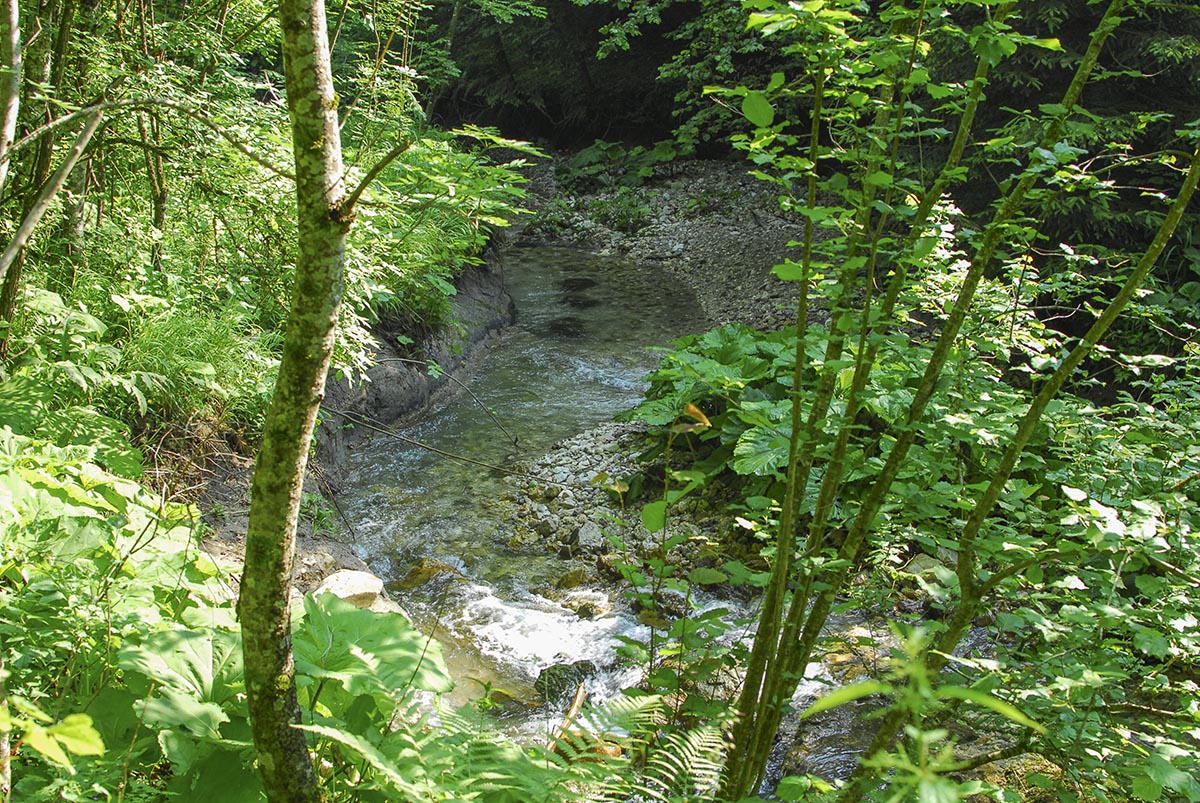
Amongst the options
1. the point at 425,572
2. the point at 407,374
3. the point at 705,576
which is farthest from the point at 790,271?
the point at 407,374

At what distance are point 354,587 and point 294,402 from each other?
2687 mm

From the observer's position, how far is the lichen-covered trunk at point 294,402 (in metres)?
1.48

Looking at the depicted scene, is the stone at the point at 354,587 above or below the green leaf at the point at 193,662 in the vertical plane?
below

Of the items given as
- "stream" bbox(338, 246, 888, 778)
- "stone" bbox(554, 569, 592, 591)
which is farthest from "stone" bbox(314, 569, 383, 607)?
"stone" bbox(554, 569, 592, 591)

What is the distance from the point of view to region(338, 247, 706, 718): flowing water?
4309 mm

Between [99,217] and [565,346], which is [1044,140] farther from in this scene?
[565,346]

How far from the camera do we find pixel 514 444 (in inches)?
259

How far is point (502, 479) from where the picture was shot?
621cm

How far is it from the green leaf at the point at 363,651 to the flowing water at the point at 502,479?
16cm

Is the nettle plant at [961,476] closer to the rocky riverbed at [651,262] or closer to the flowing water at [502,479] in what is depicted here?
the rocky riverbed at [651,262]

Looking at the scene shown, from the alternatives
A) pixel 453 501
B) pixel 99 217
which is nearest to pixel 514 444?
pixel 453 501

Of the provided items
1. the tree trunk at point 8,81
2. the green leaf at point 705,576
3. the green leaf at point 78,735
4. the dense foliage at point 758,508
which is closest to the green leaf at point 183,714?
the dense foliage at point 758,508

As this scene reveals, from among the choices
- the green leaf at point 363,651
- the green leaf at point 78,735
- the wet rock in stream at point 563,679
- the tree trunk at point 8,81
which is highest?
the tree trunk at point 8,81

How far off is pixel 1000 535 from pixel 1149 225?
552cm
